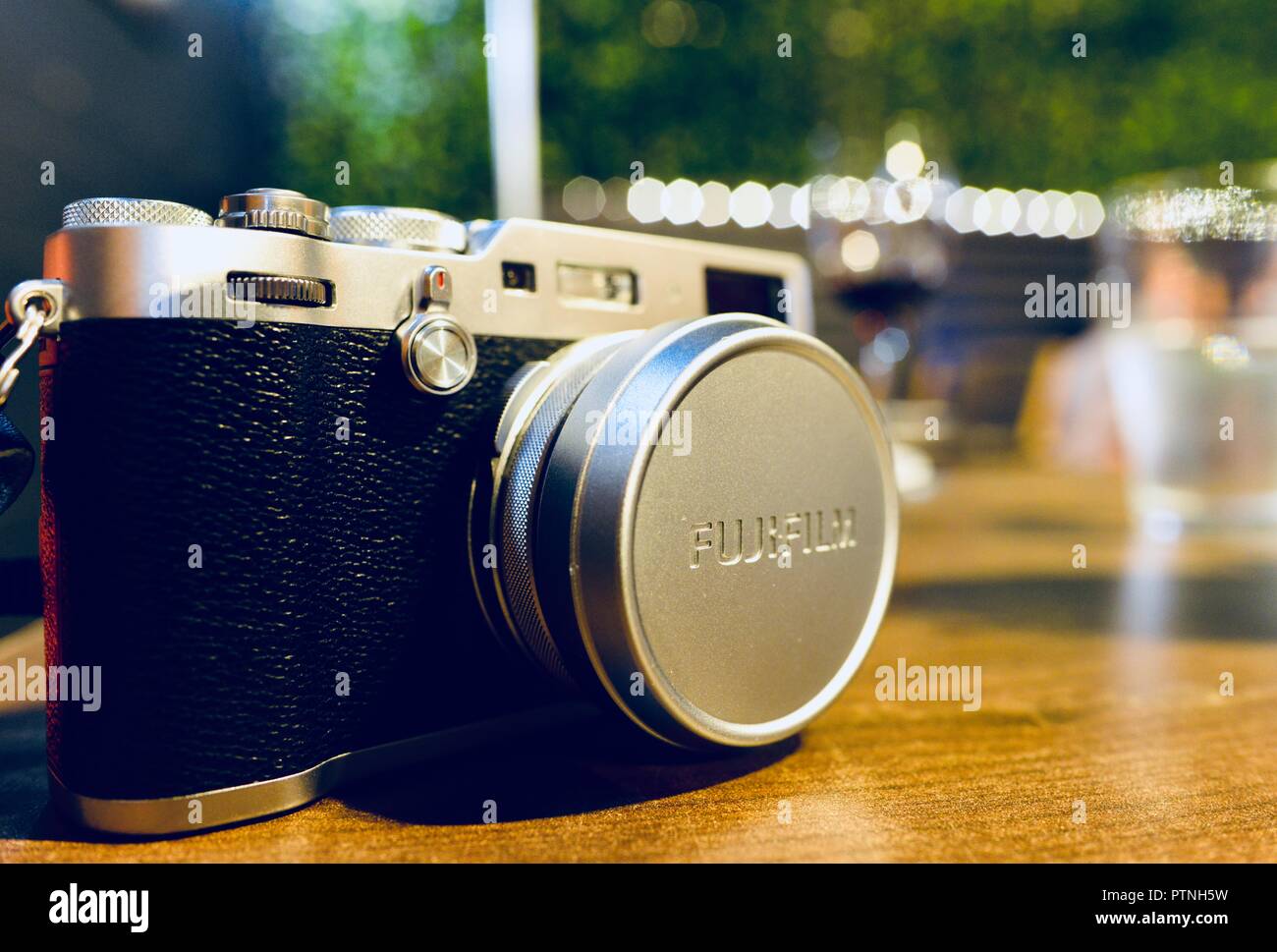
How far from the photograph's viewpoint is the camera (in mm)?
293

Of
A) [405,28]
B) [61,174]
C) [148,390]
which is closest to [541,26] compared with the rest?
[405,28]

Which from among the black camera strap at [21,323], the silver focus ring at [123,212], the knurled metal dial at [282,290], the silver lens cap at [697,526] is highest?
the silver focus ring at [123,212]

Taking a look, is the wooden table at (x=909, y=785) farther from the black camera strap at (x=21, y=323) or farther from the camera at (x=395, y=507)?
the black camera strap at (x=21, y=323)

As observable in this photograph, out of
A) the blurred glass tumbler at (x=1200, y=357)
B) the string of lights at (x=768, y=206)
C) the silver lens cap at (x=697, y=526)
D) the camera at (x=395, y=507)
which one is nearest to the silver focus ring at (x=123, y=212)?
the camera at (x=395, y=507)

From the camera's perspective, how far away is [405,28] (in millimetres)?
1457

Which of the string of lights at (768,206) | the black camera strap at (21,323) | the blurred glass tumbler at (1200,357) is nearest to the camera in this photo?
the black camera strap at (21,323)

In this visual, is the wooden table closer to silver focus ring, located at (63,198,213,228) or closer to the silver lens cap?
the silver lens cap

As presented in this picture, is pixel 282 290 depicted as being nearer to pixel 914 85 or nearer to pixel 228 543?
pixel 228 543

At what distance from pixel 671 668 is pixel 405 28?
1.41 m

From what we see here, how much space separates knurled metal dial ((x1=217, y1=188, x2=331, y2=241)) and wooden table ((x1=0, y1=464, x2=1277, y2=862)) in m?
0.19

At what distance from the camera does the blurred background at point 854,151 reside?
51 cm

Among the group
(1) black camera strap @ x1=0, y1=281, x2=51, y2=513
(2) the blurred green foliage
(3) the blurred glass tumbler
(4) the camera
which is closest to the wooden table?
(4) the camera

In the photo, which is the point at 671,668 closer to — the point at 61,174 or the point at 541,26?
the point at 61,174

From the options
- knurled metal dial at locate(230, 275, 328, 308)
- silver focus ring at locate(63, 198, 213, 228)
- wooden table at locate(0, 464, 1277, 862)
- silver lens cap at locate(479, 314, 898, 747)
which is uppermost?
silver focus ring at locate(63, 198, 213, 228)
